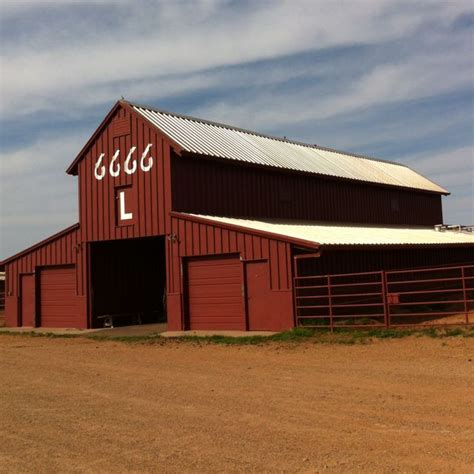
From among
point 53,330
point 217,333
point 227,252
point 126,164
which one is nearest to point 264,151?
point 126,164

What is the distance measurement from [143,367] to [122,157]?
12123 mm

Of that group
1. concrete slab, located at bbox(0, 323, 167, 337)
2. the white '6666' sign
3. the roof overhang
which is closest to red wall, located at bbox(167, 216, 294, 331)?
the roof overhang

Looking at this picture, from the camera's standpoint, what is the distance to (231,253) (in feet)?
64.2

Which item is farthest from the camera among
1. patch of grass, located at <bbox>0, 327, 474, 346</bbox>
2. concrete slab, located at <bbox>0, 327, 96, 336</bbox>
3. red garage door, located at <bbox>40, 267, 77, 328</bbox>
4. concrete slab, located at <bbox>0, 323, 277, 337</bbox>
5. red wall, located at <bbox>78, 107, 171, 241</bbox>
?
red garage door, located at <bbox>40, 267, 77, 328</bbox>

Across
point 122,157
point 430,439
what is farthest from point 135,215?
point 430,439

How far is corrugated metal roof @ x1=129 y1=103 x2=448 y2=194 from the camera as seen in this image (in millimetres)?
23516

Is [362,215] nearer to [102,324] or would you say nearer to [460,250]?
[460,250]

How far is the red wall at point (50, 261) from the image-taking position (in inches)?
944

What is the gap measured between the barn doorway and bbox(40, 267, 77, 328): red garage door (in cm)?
107

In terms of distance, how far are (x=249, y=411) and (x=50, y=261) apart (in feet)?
61.5

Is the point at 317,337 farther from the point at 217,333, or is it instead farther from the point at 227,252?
the point at 227,252

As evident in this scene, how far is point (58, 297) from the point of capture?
2497 cm

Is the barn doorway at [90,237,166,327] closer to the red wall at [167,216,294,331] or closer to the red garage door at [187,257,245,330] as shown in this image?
the red wall at [167,216,294,331]

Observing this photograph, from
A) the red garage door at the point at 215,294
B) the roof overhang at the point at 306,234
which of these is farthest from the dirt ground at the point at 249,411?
the red garage door at the point at 215,294
